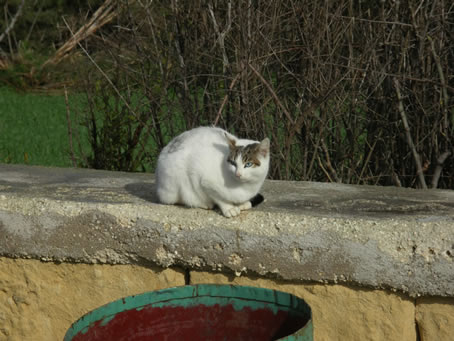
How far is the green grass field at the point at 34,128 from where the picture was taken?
7.02 meters

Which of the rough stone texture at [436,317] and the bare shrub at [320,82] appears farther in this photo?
the bare shrub at [320,82]

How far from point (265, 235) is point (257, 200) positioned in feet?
1.36

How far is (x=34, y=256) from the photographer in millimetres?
3209

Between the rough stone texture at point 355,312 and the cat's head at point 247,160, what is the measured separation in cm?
45

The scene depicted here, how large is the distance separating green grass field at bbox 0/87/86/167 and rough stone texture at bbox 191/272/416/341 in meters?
3.44

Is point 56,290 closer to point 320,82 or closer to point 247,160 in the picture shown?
point 247,160

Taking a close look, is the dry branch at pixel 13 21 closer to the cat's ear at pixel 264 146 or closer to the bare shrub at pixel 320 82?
the bare shrub at pixel 320 82

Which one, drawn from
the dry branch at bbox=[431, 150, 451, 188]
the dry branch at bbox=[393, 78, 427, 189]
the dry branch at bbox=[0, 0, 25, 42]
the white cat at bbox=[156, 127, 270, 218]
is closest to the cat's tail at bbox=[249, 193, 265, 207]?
the white cat at bbox=[156, 127, 270, 218]

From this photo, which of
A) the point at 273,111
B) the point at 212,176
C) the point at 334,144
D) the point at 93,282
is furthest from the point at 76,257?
the point at 334,144

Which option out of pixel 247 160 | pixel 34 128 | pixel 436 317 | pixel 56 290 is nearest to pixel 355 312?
pixel 436 317

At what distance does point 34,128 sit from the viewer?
8.51 metres

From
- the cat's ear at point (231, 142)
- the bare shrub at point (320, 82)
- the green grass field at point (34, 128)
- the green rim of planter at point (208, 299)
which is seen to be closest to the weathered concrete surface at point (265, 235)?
the cat's ear at point (231, 142)

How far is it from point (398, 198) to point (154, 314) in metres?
1.52

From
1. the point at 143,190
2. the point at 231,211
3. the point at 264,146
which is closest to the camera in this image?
the point at 231,211
